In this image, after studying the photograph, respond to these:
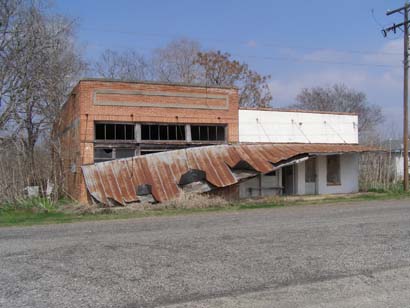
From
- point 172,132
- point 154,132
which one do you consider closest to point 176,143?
point 172,132

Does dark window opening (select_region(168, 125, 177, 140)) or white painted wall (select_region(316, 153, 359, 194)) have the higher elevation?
dark window opening (select_region(168, 125, 177, 140))

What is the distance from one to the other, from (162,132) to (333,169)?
10.0 m

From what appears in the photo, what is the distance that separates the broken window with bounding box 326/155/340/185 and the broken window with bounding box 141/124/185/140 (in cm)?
863

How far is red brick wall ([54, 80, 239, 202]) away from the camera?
18.7 metres

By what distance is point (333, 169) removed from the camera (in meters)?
24.1

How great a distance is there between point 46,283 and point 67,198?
13684mm

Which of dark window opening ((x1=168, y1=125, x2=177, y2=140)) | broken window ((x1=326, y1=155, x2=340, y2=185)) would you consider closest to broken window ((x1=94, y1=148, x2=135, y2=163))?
dark window opening ((x1=168, y1=125, x2=177, y2=140))

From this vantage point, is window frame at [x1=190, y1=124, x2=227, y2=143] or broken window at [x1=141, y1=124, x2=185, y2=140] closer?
broken window at [x1=141, y1=124, x2=185, y2=140]

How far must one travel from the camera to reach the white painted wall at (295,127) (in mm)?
21828

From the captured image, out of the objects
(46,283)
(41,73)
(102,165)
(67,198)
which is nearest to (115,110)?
(102,165)

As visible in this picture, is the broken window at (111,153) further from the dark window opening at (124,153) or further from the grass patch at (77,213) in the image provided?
the grass patch at (77,213)

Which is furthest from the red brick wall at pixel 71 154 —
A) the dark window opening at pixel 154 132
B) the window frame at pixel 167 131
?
the dark window opening at pixel 154 132

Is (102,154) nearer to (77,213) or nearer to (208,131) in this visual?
(77,213)

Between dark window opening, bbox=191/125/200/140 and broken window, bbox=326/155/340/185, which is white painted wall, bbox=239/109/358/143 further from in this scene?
dark window opening, bbox=191/125/200/140
